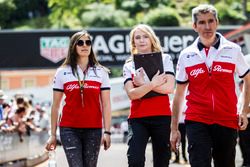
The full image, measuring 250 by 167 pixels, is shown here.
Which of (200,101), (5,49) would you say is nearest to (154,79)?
(200,101)

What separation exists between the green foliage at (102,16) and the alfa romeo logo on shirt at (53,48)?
2803 cm

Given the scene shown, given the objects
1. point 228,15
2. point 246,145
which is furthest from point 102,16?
point 246,145

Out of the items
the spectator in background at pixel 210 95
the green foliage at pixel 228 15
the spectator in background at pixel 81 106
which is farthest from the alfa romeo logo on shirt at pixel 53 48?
the spectator in background at pixel 210 95

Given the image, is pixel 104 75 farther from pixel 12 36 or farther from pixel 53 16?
pixel 53 16

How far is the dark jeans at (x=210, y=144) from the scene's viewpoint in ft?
22.2

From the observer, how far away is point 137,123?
7.86 metres

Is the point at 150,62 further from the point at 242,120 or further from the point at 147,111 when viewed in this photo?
the point at 242,120

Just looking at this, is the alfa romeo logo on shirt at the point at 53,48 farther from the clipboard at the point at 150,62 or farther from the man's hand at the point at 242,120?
the man's hand at the point at 242,120

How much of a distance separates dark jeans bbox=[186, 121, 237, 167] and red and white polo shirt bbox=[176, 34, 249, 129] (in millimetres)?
65

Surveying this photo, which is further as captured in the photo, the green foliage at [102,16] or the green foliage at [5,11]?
the green foliage at [5,11]

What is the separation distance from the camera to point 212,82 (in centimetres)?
688

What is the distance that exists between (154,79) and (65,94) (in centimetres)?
96

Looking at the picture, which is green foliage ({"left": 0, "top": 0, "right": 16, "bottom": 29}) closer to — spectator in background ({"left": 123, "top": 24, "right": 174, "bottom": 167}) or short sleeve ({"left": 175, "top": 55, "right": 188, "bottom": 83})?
spectator in background ({"left": 123, "top": 24, "right": 174, "bottom": 167})

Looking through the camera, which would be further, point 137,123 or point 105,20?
point 105,20
